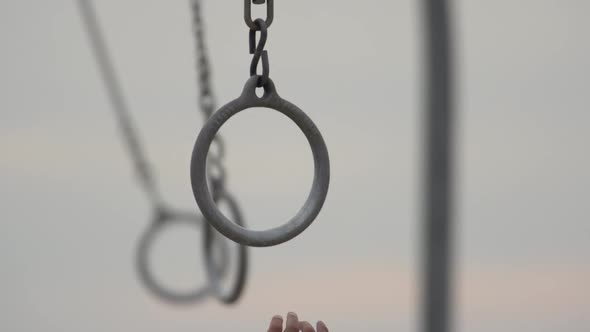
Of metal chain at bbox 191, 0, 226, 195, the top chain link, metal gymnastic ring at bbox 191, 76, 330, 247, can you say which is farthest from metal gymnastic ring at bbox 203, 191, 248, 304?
the top chain link

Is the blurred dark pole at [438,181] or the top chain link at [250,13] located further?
the blurred dark pole at [438,181]

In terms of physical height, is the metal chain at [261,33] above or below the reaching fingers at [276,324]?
above

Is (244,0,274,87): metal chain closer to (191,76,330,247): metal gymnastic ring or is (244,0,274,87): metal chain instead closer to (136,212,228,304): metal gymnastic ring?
(191,76,330,247): metal gymnastic ring

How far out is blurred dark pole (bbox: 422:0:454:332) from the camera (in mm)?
4957

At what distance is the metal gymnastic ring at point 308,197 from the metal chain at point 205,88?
1.57m

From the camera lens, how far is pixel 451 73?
5.22 m

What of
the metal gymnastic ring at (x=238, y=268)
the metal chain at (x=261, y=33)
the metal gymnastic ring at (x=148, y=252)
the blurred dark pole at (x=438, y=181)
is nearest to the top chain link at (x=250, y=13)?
the metal chain at (x=261, y=33)

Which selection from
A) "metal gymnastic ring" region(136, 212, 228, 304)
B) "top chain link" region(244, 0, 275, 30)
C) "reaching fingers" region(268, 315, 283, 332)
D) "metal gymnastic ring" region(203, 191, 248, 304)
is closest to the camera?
"top chain link" region(244, 0, 275, 30)

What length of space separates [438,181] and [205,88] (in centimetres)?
146

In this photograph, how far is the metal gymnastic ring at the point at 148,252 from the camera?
7.54 m

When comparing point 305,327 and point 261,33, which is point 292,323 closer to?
point 305,327

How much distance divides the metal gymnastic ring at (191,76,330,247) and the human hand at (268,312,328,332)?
18.9 inches

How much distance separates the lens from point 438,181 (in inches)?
202

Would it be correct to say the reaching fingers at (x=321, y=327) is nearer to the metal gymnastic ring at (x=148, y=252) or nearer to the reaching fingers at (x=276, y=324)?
the reaching fingers at (x=276, y=324)
